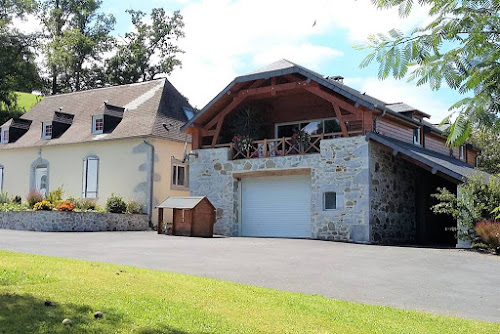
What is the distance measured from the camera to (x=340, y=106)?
19.8 m

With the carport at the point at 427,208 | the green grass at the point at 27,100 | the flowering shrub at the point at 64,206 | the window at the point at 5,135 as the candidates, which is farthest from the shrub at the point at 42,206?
the green grass at the point at 27,100

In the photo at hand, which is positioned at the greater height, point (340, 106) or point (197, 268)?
point (340, 106)

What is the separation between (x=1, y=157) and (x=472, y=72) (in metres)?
31.3

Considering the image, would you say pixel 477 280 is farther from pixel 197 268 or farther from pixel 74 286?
pixel 74 286

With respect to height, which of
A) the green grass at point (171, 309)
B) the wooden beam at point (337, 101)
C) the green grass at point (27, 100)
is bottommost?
the green grass at point (171, 309)

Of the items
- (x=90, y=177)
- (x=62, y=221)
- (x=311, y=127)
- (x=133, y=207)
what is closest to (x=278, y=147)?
(x=311, y=127)

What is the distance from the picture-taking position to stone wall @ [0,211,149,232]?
20953 millimetres

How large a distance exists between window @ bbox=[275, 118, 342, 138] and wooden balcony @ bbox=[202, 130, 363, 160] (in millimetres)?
370

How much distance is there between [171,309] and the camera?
19.3ft

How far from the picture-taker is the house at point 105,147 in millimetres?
25703

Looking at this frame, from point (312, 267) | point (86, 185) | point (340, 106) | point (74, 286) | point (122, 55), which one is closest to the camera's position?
point (74, 286)

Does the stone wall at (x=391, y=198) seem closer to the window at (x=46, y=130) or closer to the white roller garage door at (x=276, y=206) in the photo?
the white roller garage door at (x=276, y=206)

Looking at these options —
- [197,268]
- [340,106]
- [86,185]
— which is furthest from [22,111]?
[197,268]

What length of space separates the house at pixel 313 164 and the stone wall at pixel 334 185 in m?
0.04
